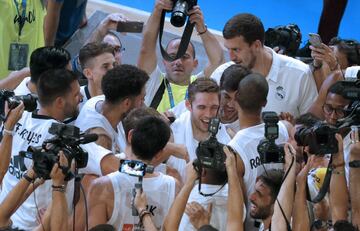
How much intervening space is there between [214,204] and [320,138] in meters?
0.68

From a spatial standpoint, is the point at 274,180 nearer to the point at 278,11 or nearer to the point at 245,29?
the point at 245,29

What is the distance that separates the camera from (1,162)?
208 inches

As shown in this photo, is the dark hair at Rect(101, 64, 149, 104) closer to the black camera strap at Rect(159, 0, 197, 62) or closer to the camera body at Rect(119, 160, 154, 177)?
the black camera strap at Rect(159, 0, 197, 62)

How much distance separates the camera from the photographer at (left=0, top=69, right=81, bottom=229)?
17.4 feet

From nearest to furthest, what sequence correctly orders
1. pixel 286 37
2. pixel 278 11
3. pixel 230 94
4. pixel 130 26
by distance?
1. pixel 230 94
2. pixel 286 37
3. pixel 130 26
4. pixel 278 11

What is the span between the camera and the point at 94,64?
21.2ft

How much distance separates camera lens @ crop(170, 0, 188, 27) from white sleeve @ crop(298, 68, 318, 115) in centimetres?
92

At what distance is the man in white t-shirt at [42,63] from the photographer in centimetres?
592

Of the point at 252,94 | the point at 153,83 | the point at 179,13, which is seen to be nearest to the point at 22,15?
the point at 153,83

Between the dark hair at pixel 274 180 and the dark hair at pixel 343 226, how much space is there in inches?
15.4

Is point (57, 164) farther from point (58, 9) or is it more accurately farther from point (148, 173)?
point (58, 9)

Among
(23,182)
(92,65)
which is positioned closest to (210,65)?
(92,65)

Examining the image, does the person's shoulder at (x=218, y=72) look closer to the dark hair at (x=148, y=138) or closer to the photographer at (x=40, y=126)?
the photographer at (x=40, y=126)

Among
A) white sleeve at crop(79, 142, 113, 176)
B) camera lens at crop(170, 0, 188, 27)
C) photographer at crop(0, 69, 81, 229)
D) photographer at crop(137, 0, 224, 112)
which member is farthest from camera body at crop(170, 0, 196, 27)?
white sleeve at crop(79, 142, 113, 176)
